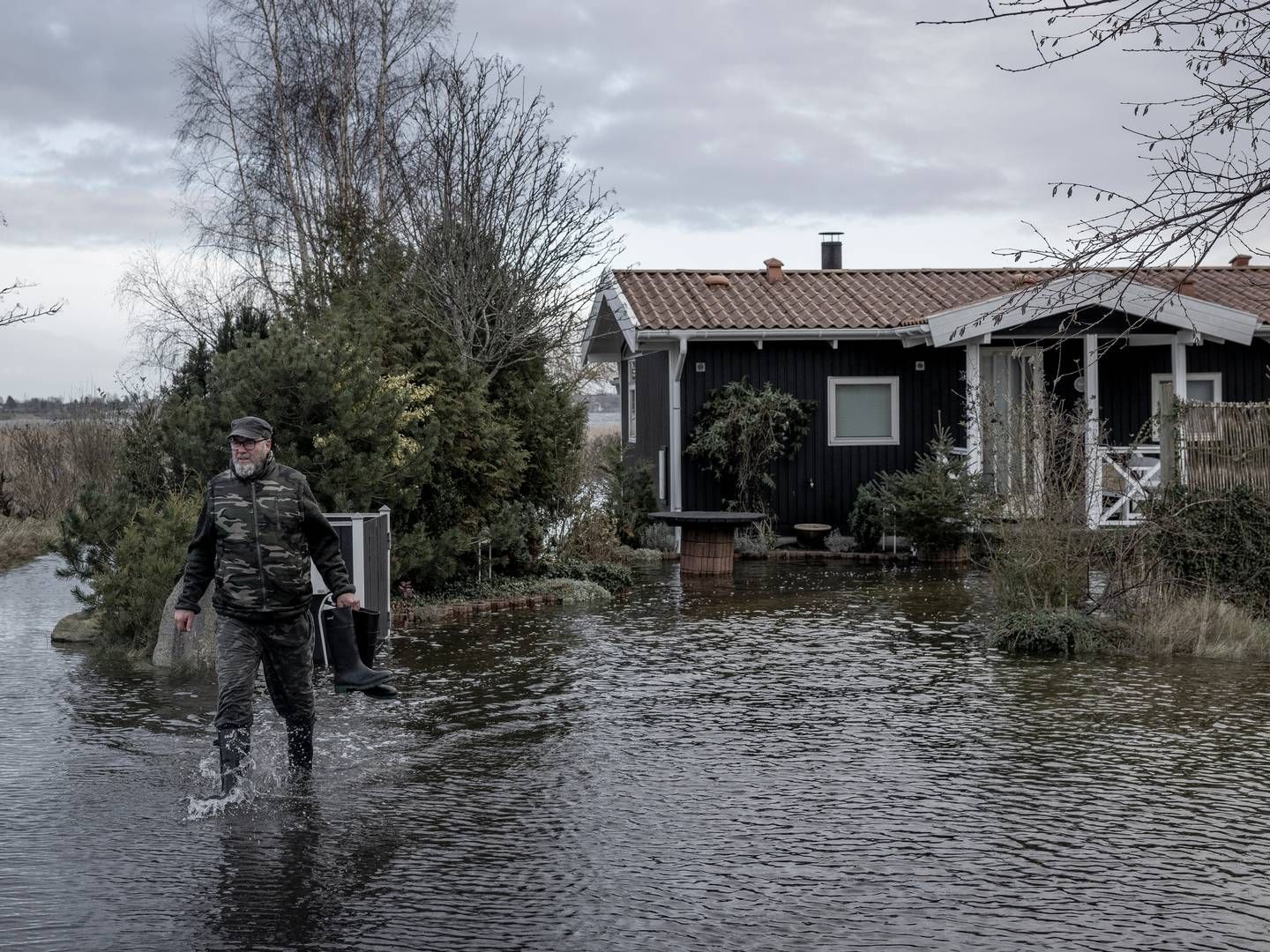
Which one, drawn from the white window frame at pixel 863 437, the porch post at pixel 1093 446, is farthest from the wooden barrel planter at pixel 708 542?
the porch post at pixel 1093 446

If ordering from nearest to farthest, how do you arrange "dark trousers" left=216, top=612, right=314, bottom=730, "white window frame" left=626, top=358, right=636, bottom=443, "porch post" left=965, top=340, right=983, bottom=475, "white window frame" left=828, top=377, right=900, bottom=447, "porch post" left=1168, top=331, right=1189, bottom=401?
"dark trousers" left=216, top=612, right=314, bottom=730, "porch post" left=965, top=340, right=983, bottom=475, "porch post" left=1168, top=331, right=1189, bottom=401, "white window frame" left=828, top=377, right=900, bottom=447, "white window frame" left=626, top=358, right=636, bottom=443

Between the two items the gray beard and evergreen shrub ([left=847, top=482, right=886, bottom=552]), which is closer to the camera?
the gray beard

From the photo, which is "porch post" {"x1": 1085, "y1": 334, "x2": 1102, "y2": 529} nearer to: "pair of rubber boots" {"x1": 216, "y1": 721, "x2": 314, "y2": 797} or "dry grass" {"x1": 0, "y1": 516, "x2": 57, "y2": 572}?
"pair of rubber boots" {"x1": 216, "y1": 721, "x2": 314, "y2": 797}

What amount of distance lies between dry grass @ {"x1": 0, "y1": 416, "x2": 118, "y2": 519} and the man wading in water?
18.9m

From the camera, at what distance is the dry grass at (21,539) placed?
21594 millimetres

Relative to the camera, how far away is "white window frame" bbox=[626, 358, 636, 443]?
27188mm

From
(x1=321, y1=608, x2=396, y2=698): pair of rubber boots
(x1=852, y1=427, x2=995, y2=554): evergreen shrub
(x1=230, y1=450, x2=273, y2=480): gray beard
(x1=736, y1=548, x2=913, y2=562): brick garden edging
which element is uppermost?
(x1=230, y1=450, x2=273, y2=480): gray beard

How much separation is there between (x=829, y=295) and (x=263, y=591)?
18.3 metres

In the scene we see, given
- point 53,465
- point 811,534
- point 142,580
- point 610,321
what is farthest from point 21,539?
point 811,534

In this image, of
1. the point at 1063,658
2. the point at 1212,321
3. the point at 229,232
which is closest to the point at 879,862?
the point at 1063,658

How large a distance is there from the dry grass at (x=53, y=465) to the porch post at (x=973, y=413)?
49.0 ft

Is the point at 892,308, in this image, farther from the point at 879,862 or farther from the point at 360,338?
the point at 879,862

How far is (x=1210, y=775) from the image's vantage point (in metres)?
7.67

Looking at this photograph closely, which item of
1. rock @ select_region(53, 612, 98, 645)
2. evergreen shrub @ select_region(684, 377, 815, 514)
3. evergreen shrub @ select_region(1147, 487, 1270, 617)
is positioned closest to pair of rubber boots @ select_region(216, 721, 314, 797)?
rock @ select_region(53, 612, 98, 645)
